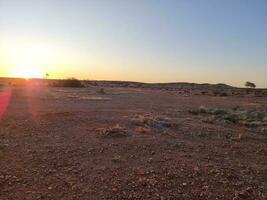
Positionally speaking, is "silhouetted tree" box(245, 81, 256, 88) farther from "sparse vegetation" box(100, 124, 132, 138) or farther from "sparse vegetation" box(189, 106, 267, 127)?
"sparse vegetation" box(100, 124, 132, 138)

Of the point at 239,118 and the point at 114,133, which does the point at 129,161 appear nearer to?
the point at 114,133

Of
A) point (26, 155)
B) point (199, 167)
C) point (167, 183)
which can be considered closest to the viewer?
point (167, 183)

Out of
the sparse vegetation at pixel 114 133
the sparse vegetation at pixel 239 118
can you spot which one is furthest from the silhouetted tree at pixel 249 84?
the sparse vegetation at pixel 114 133

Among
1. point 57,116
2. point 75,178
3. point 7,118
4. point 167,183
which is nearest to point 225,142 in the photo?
point 167,183

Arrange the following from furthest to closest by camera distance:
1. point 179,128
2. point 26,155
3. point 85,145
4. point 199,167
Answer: point 179,128
point 85,145
point 26,155
point 199,167

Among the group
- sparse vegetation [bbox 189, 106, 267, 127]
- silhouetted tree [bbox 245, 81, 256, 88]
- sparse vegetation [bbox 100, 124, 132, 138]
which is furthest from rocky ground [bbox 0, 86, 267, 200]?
silhouetted tree [bbox 245, 81, 256, 88]

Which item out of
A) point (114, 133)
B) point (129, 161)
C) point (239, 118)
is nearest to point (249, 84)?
point (239, 118)

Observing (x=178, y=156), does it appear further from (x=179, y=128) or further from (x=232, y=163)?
(x=179, y=128)

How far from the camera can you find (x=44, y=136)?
1413 cm

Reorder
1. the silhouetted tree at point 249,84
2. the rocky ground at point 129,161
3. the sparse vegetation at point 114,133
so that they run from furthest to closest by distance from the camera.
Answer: the silhouetted tree at point 249,84 < the sparse vegetation at point 114,133 < the rocky ground at point 129,161

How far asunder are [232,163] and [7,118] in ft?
36.5

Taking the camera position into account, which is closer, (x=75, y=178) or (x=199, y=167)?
(x=75, y=178)

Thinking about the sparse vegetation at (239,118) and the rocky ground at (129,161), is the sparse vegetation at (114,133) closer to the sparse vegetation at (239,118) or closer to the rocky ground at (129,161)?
the rocky ground at (129,161)

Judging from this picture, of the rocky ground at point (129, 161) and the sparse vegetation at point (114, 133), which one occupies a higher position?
the sparse vegetation at point (114, 133)
